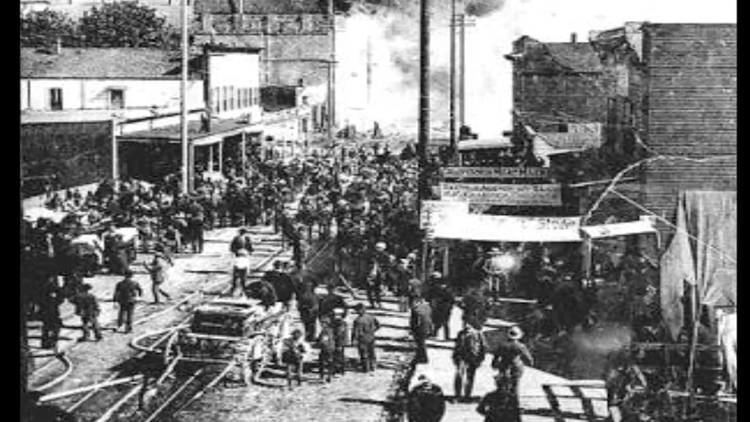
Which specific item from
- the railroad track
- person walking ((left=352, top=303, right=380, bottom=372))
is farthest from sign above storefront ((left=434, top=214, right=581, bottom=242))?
the railroad track

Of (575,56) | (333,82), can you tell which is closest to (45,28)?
(575,56)

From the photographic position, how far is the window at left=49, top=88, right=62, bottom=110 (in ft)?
47.2

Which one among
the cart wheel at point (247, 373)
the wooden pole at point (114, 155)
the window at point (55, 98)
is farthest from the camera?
the wooden pole at point (114, 155)

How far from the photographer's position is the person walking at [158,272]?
13773 mm

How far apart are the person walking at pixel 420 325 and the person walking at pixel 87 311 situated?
179 inches

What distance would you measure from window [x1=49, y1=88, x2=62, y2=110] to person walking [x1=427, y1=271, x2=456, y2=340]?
6.55 meters

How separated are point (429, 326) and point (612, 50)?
783 centimetres

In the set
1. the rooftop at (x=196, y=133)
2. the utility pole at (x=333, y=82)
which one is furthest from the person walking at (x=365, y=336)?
the utility pole at (x=333, y=82)

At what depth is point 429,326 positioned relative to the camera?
13.4 metres

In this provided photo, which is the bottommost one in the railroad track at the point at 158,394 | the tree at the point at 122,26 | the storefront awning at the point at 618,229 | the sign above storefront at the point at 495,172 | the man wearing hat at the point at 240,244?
the railroad track at the point at 158,394

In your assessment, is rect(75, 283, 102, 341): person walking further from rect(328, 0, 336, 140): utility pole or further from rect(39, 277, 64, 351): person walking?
rect(328, 0, 336, 140): utility pole

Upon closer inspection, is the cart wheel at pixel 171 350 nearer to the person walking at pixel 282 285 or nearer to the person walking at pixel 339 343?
the person walking at pixel 282 285

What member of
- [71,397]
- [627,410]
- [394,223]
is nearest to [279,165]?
[394,223]

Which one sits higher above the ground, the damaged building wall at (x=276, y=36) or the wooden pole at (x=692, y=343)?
the damaged building wall at (x=276, y=36)
